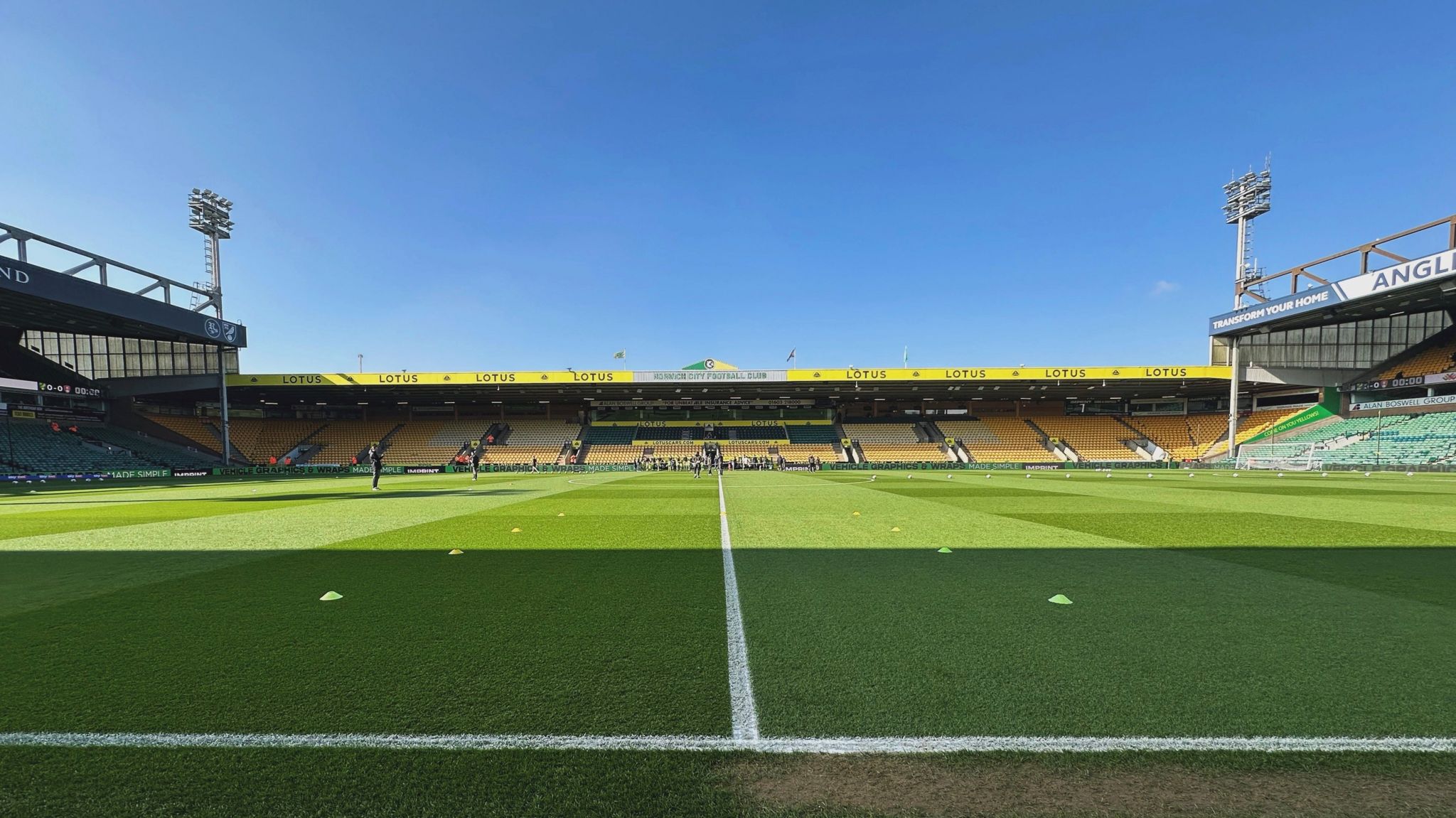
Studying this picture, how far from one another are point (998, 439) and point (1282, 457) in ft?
53.4

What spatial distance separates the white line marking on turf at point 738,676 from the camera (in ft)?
7.66

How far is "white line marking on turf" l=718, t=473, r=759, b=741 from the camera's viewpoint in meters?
2.33

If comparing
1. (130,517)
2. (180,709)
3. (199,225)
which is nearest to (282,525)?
(130,517)

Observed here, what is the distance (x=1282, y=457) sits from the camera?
32.1 metres

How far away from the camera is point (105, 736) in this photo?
224 centimetres

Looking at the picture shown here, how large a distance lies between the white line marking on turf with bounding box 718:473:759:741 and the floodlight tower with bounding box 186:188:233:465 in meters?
43.8

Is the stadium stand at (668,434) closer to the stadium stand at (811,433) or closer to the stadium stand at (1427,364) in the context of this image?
the stadium stand at (811,433)

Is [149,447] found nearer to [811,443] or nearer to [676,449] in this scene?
[676,449]

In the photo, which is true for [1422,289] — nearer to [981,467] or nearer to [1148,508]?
[981,467]

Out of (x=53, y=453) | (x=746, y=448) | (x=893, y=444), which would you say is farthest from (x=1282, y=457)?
(x=53, y=453)

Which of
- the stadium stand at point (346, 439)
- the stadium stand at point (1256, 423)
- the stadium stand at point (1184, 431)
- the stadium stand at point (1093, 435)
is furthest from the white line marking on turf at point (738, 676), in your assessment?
the stadium stand at point (1184, 431)

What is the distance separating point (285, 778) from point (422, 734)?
0.44 m

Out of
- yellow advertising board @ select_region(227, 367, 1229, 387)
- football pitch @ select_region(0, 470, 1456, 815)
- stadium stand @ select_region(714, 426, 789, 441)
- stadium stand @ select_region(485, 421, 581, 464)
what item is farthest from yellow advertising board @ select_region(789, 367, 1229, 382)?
football pitch @ select_region(0, 470, 1456, 815)

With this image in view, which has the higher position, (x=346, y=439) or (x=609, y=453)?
(x=346, y=439)
